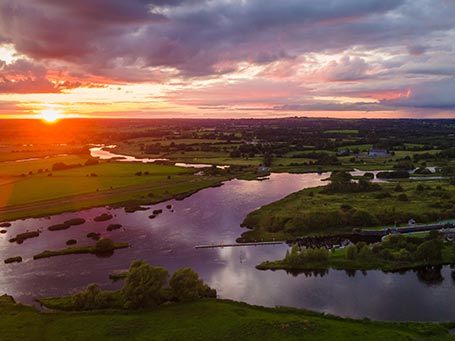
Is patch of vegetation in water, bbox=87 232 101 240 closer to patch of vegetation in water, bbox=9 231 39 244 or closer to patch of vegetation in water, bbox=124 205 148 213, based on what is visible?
patch of vegetation in water, bbox=9 231 39 244

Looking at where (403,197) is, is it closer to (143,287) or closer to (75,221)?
(143,287)

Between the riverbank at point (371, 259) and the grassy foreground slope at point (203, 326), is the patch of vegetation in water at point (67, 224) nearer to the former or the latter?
the grassy foreground slope at point (203, 326)

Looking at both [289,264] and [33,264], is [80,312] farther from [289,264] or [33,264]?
[289,264]

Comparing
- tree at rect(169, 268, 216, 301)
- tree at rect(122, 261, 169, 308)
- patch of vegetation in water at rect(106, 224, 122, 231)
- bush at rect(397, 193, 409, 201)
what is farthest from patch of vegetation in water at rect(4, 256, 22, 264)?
bush at rect(397, 193, 409, 201)

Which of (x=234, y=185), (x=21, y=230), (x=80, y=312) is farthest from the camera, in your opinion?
(x=234, y=185)

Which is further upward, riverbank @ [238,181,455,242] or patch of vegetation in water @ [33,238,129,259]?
riverbank @ [238,181,455,242]

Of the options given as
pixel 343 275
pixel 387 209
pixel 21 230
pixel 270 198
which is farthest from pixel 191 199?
pixel 343 275

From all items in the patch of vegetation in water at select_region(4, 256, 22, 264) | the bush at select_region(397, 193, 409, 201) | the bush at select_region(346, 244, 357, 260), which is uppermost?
the bush at select_region(397, 193, 409, 201)
